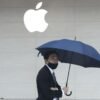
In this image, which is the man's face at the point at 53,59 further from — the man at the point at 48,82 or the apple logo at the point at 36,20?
the apple logo at the point at 36,20

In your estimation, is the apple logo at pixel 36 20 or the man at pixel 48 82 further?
the apple logo at pixel 36 20

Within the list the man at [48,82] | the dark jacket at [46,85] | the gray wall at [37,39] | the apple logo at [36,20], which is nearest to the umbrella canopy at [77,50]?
the man at [48,82]

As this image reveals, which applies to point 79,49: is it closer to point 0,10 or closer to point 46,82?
point 46,82

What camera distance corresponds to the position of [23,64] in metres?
10.9

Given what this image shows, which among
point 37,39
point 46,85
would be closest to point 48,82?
point 46,85

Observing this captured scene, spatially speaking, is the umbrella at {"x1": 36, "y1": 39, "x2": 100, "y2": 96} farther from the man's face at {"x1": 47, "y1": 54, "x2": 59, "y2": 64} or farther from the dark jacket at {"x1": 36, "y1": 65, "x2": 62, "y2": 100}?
the dark jacket at {"x1": 36, "y1": 65, "x2": 62, "y2": 100}

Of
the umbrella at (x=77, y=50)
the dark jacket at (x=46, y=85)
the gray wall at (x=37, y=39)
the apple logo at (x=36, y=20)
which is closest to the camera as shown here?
the dark jacket at (x=46, y=85)

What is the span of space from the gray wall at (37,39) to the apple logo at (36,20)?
3.1 inches

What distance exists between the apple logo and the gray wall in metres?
0.08

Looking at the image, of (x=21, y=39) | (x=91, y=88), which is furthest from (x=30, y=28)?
(x=91, y=88)

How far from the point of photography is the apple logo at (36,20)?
430 inches

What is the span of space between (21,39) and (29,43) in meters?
0.18

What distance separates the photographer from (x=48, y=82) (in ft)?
23.5

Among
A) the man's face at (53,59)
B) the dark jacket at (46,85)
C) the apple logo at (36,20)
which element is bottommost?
the dark jacket at (46,85)
